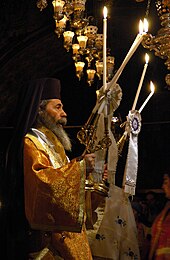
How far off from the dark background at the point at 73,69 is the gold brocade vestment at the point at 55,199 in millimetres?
6411

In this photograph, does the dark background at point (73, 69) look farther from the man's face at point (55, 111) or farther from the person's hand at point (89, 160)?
the person's hand at point (89, 160)

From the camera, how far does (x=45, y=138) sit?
4.73 metres

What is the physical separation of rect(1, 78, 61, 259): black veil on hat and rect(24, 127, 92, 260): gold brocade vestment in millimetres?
90

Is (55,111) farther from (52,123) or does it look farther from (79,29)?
(79,29)

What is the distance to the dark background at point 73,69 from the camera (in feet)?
34.7

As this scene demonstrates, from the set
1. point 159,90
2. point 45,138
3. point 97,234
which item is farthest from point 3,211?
point 159,90

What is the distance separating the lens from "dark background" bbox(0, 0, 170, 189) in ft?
34.7

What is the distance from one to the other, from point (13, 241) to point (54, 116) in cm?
107

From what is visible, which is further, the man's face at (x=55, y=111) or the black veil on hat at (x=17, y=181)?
the man's face at (x=55, y=111)

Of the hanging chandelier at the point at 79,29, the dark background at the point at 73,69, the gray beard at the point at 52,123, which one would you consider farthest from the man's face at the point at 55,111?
the dark background at the point at 73,69

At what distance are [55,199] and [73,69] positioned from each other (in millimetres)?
8277

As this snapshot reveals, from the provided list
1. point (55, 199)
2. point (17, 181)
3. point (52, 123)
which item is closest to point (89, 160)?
point (55, 199)

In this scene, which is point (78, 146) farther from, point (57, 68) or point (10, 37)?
point (10, 37)

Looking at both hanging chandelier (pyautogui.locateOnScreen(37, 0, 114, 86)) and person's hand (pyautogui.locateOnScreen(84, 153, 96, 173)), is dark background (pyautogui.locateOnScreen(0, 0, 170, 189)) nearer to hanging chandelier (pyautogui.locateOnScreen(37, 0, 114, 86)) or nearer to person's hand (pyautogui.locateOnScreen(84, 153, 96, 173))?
hanging chandelier (pyautogui.locateOnScreen(37, 0, 114, 86))
